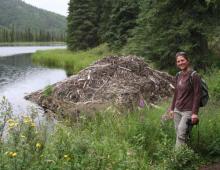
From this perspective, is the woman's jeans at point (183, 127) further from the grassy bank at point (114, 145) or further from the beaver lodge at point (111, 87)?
the beaver lodge at point (111, 87)

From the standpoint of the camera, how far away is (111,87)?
1377cm

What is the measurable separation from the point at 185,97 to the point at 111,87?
708 centimetres

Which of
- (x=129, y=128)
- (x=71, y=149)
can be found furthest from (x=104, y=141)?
(x=71, y=149)

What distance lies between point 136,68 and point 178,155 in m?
8.34

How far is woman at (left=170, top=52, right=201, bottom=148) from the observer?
6.58m

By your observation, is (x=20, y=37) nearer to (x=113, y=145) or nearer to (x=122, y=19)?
(x=122, y=19)

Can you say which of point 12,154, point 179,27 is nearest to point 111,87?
point 179,27

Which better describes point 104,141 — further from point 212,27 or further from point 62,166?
point 212,27

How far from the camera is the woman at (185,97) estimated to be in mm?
6582

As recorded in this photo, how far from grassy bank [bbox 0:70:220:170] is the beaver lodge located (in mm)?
2456

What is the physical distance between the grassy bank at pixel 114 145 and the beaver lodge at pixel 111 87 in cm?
246

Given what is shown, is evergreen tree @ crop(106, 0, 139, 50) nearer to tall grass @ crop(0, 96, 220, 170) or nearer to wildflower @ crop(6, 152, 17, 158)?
tall grass @ crop(0, 96, 220, 170)

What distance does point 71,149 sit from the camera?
18.5 ft

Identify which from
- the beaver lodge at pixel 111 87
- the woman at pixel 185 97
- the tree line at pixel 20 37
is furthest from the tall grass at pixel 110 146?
the tree line at pixel 20 37
